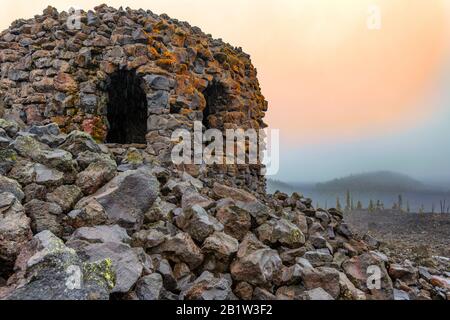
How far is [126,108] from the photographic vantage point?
13.2 meters

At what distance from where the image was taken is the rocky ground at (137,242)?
3844 millimetres

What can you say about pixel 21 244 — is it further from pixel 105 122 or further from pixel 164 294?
pixel 105 122

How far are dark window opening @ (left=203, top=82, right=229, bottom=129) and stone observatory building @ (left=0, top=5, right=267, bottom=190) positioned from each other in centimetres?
7

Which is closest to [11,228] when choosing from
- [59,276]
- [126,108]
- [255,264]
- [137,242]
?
[59,276]

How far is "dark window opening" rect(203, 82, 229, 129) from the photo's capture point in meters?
11.8

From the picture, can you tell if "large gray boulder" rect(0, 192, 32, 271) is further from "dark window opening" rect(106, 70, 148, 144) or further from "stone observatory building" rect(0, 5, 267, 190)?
"dark window opening" rect(106, 70, 148, 144)

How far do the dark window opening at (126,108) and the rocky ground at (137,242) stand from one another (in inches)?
196

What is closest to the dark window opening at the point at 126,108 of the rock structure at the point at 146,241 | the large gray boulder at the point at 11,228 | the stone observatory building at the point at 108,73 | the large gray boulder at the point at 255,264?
the stone observatory building at the point at 108,73

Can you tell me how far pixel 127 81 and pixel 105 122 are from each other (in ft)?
6.03

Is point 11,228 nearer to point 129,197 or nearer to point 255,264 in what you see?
point 129,197

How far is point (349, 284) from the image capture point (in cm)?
506

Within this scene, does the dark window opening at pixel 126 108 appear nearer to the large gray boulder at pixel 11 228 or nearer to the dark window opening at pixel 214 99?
the dark window opening at pixel 214 99

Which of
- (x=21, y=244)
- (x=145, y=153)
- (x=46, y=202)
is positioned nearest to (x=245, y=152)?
(x=145, y=153)

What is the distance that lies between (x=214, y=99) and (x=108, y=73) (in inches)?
144
